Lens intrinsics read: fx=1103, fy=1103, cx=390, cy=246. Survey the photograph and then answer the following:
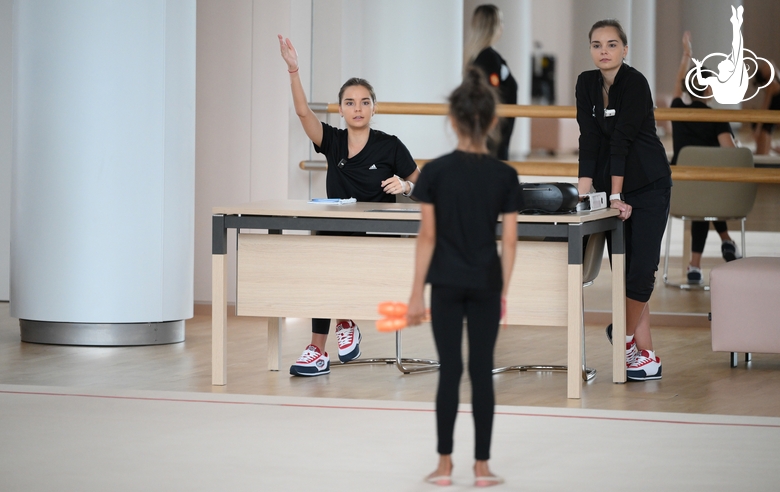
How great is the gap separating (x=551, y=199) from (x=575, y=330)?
0.51 meters

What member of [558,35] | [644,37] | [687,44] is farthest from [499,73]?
[687,44]

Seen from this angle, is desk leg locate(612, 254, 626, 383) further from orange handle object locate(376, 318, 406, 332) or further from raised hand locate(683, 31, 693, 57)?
raised hand locate(683, 31, 693, 57)

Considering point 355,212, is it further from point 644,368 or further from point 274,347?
point 644,368

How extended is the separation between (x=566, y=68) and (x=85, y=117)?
286 centimetres

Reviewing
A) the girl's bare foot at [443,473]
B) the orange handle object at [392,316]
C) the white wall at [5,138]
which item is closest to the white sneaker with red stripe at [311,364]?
the girl's bare foot at [443,473]

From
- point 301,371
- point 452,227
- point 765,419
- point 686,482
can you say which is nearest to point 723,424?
point 765,419

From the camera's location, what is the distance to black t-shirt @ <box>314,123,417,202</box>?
16.0 feet

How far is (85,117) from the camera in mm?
5488

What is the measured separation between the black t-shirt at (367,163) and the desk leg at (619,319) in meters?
1.01

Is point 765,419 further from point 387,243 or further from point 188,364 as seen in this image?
point 188,364

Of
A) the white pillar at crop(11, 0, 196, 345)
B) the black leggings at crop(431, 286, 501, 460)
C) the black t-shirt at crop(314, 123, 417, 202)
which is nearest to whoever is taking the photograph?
the black leggings at crop(431, 286, 501, 460)

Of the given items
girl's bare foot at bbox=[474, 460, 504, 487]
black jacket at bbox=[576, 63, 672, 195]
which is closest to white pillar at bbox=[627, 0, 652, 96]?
black jacket at bbox=[576, 63, 672, 195]

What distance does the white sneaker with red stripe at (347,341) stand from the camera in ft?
16.4

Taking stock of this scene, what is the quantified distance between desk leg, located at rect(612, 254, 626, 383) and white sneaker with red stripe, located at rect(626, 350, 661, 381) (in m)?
0.05
